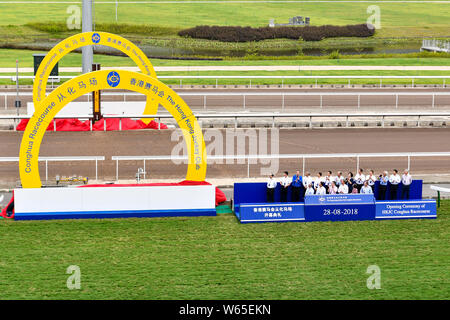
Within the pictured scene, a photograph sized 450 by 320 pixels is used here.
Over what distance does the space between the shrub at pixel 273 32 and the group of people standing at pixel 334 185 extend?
51.3m

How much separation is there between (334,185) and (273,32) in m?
53.8

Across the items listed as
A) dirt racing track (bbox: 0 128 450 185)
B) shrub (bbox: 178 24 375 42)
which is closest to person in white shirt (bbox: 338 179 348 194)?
dirt racing track (bbox: 0 128 450 185)

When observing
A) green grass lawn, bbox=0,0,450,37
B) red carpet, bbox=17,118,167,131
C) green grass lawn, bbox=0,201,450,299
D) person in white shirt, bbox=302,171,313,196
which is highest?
green grass lawn, bbox=0,0,450,37

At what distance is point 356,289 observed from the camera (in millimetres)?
14641

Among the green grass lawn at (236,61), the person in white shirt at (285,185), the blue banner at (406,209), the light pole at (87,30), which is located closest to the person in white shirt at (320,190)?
the person in white shirt at (285,185)

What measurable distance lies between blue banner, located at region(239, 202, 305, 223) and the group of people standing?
54 cm

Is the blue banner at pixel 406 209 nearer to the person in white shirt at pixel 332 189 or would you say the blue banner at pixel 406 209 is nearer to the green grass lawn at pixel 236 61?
the person in white shirt at pixel 332 189

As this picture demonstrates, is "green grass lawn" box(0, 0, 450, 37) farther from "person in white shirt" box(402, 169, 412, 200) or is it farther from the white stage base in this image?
"person in white shirt" box(402, 169, 412, 200)

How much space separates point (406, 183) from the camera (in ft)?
66.8

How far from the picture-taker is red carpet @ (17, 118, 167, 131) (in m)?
29.6

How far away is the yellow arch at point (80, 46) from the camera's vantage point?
28.5 m

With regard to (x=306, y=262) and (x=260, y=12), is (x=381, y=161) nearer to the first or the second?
(x=306, y=262)

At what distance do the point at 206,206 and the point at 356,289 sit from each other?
5.73 m
